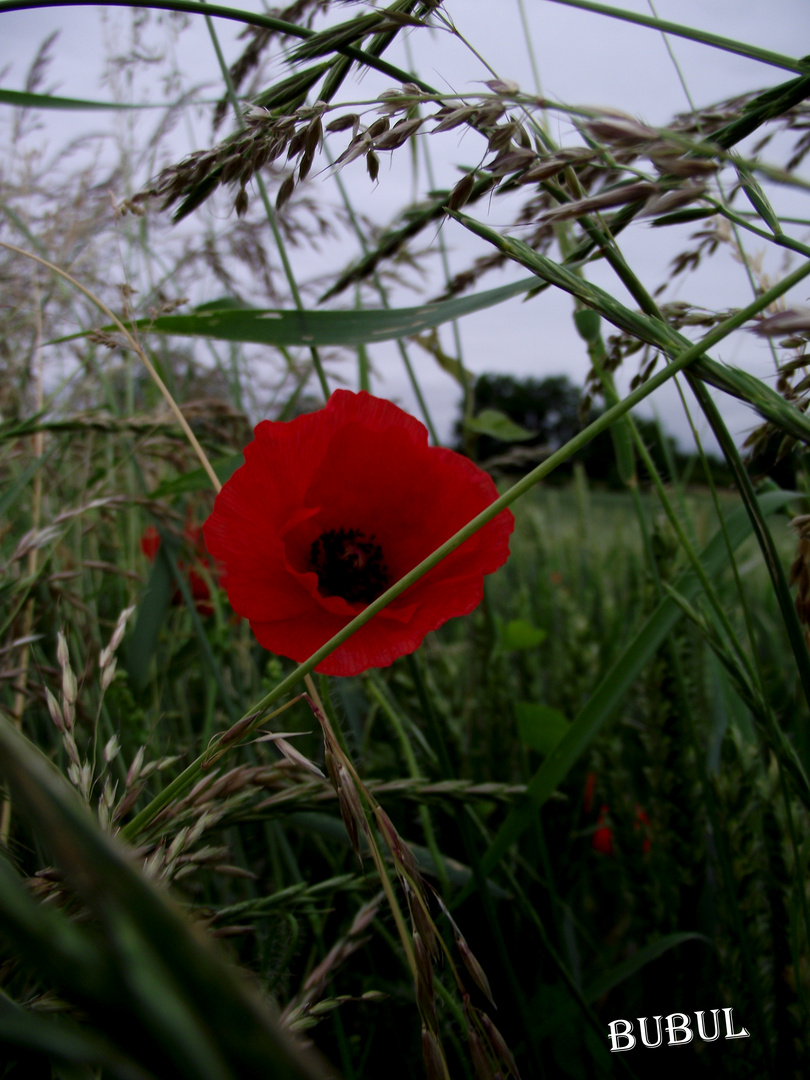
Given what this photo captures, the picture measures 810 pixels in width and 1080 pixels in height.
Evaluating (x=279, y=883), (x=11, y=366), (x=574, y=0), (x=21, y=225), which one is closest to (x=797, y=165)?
(x=574, y=0)

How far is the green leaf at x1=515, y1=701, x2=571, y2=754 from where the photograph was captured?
2.41 feet

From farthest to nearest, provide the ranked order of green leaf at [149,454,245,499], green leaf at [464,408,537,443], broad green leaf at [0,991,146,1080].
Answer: green leaf at [464,408,537,443]
green leaf at [149,454,245,499]
broad green leaf at [0,991,146,1080]

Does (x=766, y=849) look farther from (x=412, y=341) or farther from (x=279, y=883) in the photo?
(x=412, y=341)

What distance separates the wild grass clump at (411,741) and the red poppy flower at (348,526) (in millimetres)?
22

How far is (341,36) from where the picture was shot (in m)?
0.38

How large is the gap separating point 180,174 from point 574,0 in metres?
0.25

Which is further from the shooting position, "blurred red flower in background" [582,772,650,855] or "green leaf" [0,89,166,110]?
"blurred red flower in background" [582,772,650,855]

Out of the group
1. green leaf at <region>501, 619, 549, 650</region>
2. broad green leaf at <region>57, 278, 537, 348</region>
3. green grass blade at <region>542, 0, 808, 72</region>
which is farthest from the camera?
green leaf at <region>501, 619, 549, 650</region>

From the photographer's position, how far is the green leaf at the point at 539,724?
733mm

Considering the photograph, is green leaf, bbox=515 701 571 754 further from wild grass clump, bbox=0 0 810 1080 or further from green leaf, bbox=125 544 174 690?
green leaf, bbox=125 544 174 690

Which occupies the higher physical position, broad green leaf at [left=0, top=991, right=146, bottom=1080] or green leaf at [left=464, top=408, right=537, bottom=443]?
green leaf at [left=464, top=408, right=537, bottom=443]

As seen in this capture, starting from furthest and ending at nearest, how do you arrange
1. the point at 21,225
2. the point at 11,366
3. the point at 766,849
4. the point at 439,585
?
1. the point at 11,366
2. the point at 21,225
3. the point at 766,849
4. the point at 439,585

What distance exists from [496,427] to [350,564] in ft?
1.21

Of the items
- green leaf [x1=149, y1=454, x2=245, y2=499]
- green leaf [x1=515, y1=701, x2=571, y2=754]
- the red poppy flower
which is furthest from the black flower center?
green leaf [x1=515, y1=701, x2=571, y2=754]
